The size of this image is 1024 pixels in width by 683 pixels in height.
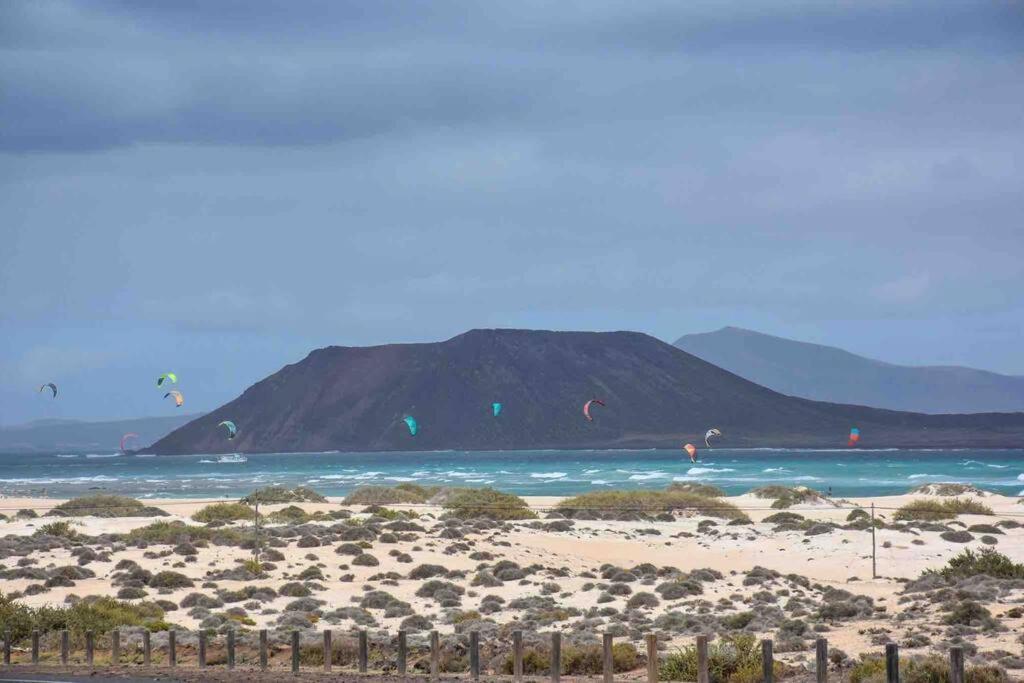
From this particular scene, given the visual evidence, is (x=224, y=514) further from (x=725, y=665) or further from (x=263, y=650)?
(x=725, y=665)

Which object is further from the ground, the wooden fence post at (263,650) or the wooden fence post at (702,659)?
the wooden fence post at (702,659)

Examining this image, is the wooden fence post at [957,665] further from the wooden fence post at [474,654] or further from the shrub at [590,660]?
the wooden fence post at [474,654]

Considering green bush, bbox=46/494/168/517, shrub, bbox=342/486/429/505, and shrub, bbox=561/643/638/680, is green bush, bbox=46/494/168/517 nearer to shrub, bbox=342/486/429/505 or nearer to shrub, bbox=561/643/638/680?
shrub, bbox=342/486/429/505

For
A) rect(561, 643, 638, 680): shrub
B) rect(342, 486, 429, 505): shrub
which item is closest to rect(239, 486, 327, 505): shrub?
rect(342, 486, 429, 505): shrub

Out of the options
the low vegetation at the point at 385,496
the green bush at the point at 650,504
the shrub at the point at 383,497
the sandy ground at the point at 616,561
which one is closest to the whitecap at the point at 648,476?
the low vegetation at the point at 385,496

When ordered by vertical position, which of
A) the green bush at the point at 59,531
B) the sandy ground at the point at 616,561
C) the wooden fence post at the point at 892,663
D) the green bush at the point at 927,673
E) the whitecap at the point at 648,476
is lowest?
the sandy ground at the point at 616,561

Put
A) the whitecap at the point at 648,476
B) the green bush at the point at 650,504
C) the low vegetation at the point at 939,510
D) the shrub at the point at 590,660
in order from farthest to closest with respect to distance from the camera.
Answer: the whitecap at the point at 648,476, the green bush at the point at 650,504, the low vegetation at the point at 939,510, the shrub at the point at 590,660

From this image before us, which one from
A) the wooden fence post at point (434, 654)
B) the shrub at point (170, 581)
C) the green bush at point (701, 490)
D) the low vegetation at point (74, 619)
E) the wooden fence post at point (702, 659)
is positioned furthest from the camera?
the green bush at point (701, 490)

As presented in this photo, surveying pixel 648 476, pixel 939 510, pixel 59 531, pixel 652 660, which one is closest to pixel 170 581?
pixel 59 531
